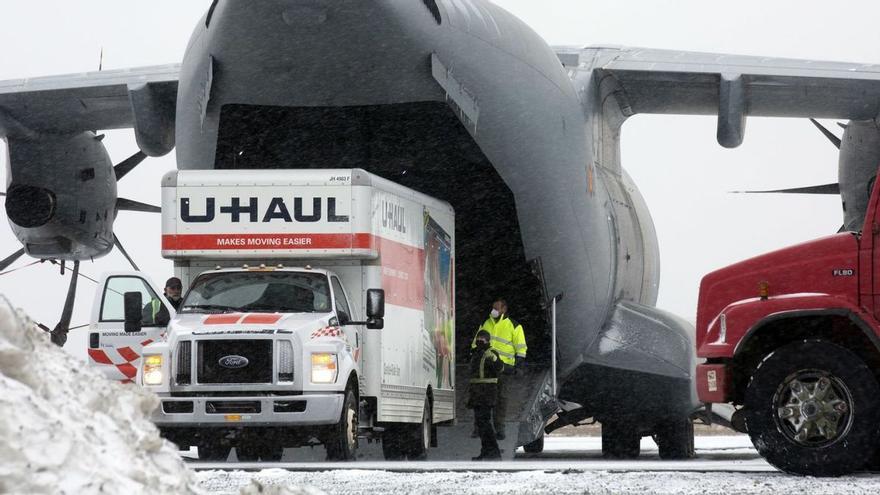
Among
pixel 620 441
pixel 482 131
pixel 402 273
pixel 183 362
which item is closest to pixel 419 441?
pixel 402 273

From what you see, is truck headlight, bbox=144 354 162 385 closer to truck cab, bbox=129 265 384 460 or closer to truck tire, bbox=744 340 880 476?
truck cab, bbox=129 265 384 460

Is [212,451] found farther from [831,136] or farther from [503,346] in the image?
[831,136]

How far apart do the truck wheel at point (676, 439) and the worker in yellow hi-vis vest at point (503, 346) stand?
387cm

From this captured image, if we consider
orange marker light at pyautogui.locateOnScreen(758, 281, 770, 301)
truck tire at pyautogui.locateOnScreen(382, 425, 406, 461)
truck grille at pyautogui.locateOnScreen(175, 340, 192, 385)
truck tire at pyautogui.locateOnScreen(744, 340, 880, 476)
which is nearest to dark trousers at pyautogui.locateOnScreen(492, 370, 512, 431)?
truck tire at pyautogui.locateOnScreen(382, 425, 406, 461)

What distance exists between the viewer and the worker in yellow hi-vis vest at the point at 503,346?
48.1ft

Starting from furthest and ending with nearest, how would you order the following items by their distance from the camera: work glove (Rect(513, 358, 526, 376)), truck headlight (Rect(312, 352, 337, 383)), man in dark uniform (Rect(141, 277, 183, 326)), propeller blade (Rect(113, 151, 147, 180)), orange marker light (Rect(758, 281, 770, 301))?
1. propeller blade (Rect(113, 151, 147, 180))
2. work glove (Rect(513, 358, 526, 376))
3. man in dark uniform (Rect(141, 277, 183, 326))
4. truck headlight (Rect(312, 352, 337, 383))
5. orange marker light (Rect(758, 281, 770, 301))

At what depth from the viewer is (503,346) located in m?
14.7

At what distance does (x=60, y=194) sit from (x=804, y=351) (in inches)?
477

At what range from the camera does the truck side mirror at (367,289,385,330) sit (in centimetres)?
1188

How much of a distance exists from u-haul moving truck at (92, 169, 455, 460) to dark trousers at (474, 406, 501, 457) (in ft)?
2.22

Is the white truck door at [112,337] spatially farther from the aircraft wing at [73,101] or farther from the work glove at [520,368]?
the work glove at [520,368]

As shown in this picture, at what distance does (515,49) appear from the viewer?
15.1 m

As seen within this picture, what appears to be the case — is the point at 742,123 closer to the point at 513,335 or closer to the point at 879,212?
the point at 513,335

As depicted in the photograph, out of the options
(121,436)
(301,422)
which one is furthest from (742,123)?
(121,436)
